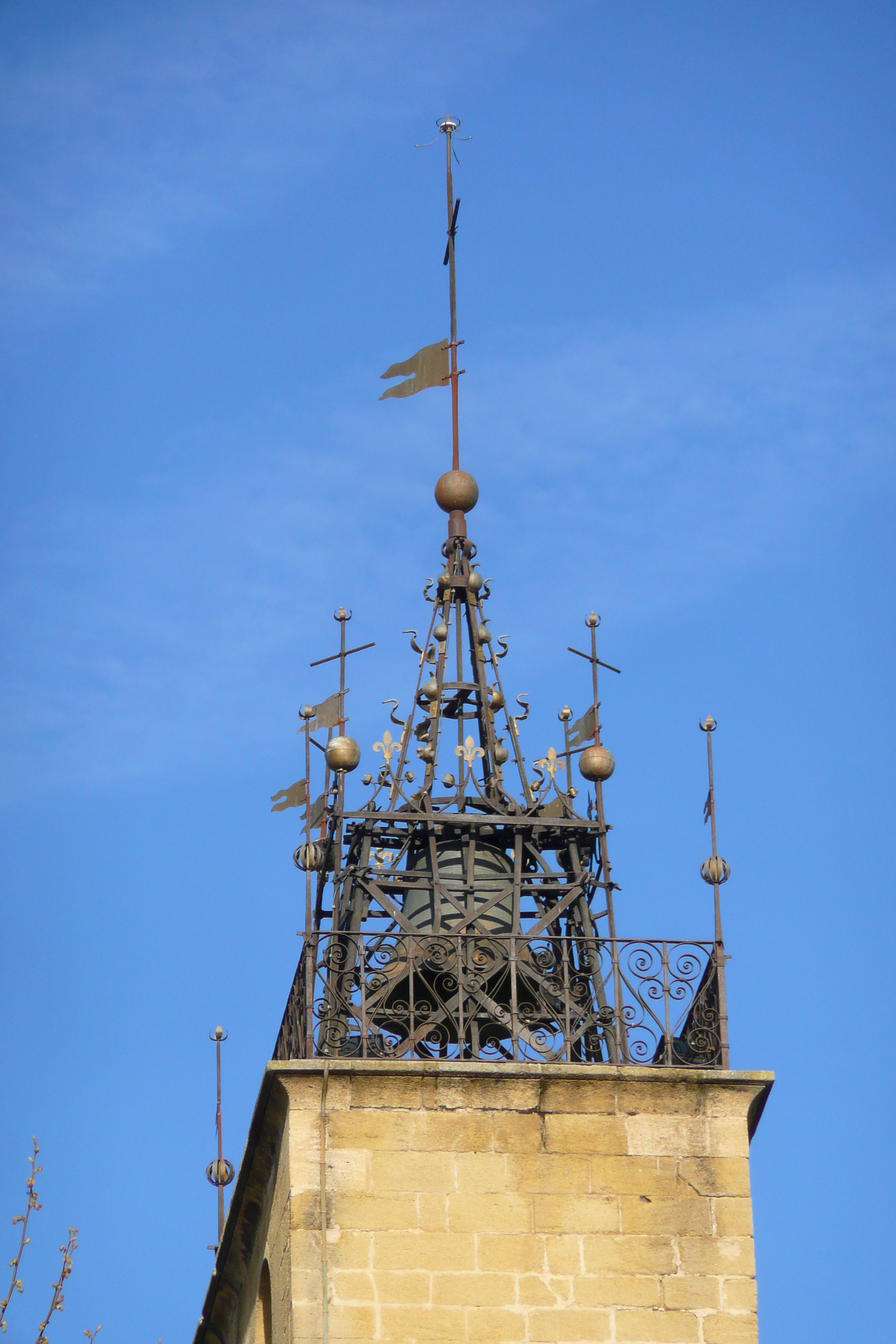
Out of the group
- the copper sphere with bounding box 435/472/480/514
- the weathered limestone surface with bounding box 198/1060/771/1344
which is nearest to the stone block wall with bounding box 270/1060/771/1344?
the weathered limestone surface with bounding box 198/1060/771/1344

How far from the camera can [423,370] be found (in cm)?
1838

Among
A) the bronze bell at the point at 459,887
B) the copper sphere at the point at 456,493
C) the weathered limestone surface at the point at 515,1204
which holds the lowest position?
the weathered limestone surface at the point at 515,1204

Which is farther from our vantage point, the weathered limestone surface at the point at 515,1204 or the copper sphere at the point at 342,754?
the copper sphere at the point at 342,754

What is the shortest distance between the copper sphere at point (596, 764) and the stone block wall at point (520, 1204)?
6.91ft

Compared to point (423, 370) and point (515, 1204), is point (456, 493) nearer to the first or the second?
point (423, 370)

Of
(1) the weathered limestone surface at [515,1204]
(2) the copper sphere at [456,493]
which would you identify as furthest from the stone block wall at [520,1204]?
(2) the copper sphere at [456,493]

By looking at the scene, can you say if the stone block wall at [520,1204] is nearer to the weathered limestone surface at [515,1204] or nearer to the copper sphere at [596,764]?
the weathered limestone surface at [515,1204]

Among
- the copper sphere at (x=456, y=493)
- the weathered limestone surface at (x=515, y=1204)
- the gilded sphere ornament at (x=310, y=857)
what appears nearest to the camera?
the weathered limestone surface at (x=515, y=1204)

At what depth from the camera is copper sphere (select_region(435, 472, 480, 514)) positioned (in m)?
17.9

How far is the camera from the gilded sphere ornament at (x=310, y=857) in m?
16.0

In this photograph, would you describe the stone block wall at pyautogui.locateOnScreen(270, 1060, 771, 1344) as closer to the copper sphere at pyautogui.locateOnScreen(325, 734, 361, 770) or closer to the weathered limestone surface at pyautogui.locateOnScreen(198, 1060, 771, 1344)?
the weathered limestone surface at pyautogui.locateOnScreen(198, 1060, 771, 1344)

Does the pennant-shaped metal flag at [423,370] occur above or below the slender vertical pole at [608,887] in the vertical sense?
above

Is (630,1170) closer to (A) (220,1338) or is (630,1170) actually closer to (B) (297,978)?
(B) (297,978)

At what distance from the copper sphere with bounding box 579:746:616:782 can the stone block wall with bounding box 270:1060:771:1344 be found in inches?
82.9
